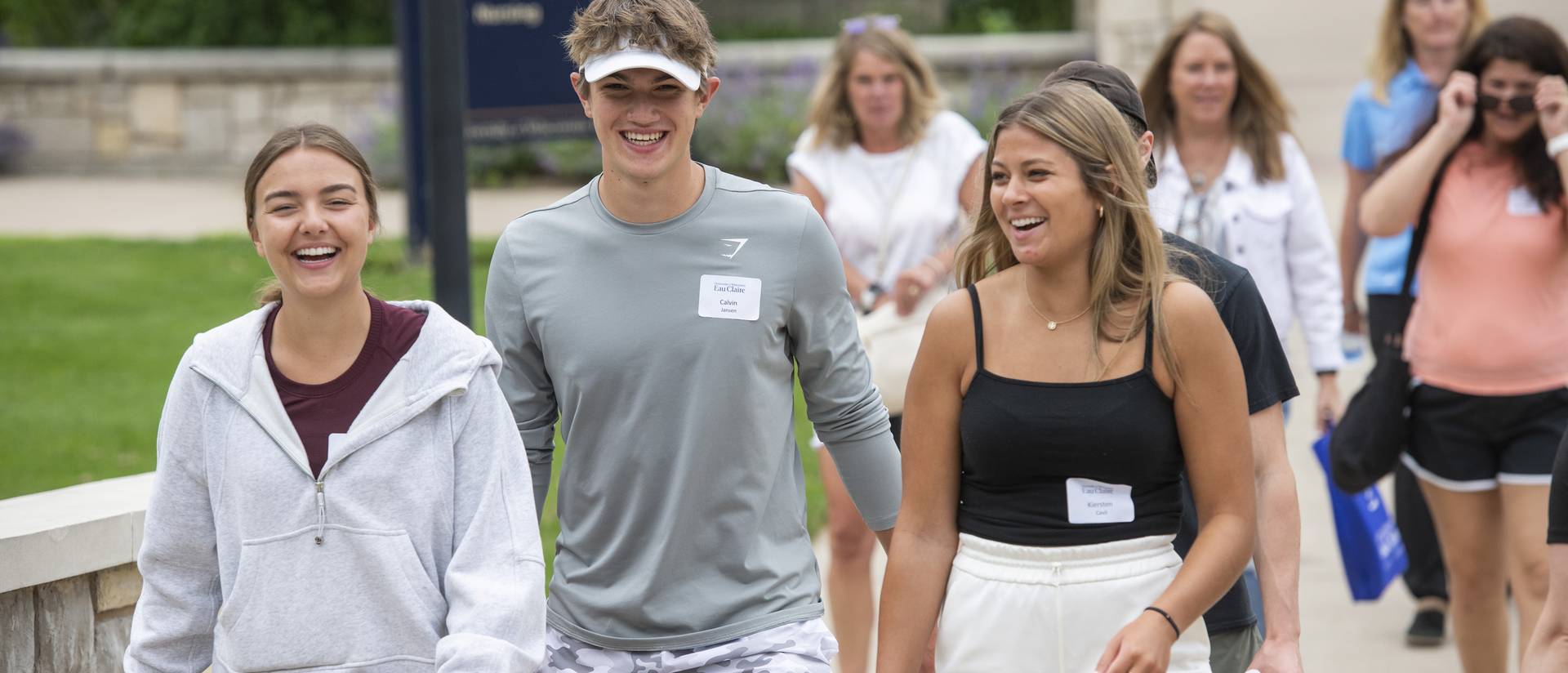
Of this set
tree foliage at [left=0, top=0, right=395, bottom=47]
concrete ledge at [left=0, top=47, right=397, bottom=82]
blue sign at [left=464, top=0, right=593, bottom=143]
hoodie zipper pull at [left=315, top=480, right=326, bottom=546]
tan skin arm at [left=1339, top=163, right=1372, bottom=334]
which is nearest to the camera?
hoodie zipper pull at [left=315, top=480, right=326, bottom=546]

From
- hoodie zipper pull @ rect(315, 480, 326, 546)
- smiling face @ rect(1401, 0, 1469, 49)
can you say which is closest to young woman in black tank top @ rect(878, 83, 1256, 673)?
hoodie zipper pull @ rect(315, 480, 326, 546)

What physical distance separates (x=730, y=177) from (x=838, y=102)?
2357 millimetres

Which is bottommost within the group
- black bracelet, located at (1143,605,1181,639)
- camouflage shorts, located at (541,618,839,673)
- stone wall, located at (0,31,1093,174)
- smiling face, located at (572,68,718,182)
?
stone wall, located at (0,31,1093,174)

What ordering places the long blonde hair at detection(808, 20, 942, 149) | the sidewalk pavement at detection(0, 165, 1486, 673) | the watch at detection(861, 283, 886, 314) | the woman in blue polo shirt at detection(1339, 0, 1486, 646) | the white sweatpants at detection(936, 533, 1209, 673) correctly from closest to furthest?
the white sweatpants at detection(936, 533, 1209, 673)
the watch at detection(861, 283, 886, 314)
the long blonde hair at detection(808, 20, 942, 149)
the woman in blue polo shirt at detection(1339, 0, 1486, 646)
the sidewalk pavement at detection(0, 165, 1486, 673)

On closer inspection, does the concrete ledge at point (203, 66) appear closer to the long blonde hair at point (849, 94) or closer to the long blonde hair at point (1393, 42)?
the long blonde hair at point (849, 94)

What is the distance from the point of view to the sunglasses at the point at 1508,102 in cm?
482

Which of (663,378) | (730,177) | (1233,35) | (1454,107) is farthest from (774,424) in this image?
(1454,107)

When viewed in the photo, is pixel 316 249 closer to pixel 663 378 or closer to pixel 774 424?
pixel 663 378

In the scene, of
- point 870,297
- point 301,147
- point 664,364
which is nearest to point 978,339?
point 664,364

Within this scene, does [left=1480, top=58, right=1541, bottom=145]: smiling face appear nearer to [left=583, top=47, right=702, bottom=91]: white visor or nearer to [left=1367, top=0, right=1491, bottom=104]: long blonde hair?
[left=1367, top=0, right=1491, bottom=104]: long blonde hair

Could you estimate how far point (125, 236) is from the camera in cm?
1420

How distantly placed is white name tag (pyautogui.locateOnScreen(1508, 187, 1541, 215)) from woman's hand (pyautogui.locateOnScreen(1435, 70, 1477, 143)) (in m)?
0.23

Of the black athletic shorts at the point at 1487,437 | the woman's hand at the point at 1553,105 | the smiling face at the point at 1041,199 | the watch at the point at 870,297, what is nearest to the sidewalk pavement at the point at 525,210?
the black athletic shorts at the point at 1487,437

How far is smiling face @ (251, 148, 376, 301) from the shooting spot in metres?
2.76
